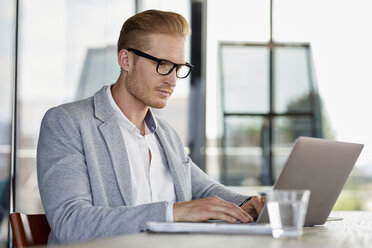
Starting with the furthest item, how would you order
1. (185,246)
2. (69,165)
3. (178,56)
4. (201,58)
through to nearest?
(201,58)
(178,56)
(69,165)
(185,246)

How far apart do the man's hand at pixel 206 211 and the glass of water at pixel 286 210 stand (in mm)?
246

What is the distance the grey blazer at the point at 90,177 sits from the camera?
1.82 metres

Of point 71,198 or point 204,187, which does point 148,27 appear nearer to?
point 204,187

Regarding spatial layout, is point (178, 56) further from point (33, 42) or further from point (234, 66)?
point (234, 66)

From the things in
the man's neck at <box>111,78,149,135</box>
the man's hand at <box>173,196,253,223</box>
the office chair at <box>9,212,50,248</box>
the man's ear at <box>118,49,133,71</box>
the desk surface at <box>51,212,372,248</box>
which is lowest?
the office chair at <box>9,212,50,248</box>

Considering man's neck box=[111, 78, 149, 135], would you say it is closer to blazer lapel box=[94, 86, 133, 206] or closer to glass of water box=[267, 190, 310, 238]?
blazer lapel box=[94, 86, 133, 206]

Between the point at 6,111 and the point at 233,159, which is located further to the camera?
the point at 233,159

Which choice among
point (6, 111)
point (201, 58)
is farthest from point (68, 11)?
point (201, 58)

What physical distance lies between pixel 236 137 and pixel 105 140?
11.8ft

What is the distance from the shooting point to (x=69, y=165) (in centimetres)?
204

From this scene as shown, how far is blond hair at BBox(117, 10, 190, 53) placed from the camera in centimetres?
247

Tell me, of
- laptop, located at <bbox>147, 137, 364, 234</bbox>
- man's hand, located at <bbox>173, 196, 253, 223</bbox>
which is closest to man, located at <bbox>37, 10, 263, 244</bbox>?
man's hand, located at <bbox>173, 196, 253, 223</bbox>

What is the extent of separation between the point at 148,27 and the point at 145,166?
509 mm

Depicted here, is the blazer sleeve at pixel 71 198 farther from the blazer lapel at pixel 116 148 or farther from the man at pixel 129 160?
the blazer lapel at pixel 116 148
